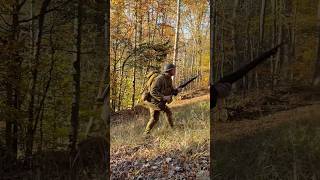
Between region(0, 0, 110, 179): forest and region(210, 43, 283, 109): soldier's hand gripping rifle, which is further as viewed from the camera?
region(210, 43, 283, 109): soldier's hand gripping rifle

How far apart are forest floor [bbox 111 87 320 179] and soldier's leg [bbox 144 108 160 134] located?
0.07 m

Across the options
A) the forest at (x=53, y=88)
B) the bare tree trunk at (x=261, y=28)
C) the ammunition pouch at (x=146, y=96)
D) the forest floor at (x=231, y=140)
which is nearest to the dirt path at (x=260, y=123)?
the forest floor at (x=231, y=140)

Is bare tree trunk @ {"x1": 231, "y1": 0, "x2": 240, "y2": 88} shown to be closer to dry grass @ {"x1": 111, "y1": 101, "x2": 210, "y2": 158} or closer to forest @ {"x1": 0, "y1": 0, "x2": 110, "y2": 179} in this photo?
dry grass @ {"x1": 111, "y1": 101, "x2": 210, "y2": 158}

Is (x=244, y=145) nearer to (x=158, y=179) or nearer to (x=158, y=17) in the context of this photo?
(x=158, y=179)

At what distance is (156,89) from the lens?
21.7 feet

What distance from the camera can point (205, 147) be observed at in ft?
21.8

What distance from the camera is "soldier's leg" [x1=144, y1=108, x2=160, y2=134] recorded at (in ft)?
21.8

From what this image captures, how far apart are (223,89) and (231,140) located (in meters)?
0.72

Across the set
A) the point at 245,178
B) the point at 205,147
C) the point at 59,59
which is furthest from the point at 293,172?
the point at 59,59

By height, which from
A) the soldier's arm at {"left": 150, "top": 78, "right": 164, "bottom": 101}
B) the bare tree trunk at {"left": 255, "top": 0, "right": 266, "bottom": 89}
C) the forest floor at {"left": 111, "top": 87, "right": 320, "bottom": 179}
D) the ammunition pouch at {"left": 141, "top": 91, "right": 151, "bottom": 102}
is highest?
the bare tree trunk at {"left": 255, "top": 0, "right": 266, "bottom": 89}

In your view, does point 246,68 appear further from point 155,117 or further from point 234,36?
point 155,117

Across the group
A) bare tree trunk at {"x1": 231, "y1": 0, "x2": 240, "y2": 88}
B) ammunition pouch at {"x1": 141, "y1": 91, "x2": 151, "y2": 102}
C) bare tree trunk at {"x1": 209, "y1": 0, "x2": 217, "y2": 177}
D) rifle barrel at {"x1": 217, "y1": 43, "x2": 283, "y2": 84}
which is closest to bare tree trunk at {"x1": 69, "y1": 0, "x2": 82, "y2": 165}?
ammunition pouch at {"x1": 141, "y1": 91, "x2": 151, "y2": 102}

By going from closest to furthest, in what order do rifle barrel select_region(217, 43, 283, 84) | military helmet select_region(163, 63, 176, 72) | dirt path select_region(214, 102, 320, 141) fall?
1. dirt path select_region(214, 102, 320, 141)
2. military helmet select_region(163, 63, 176, 72)
3. rifle barrel select_region(217, 43, 283, 84)

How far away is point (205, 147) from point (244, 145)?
54 centimetres
